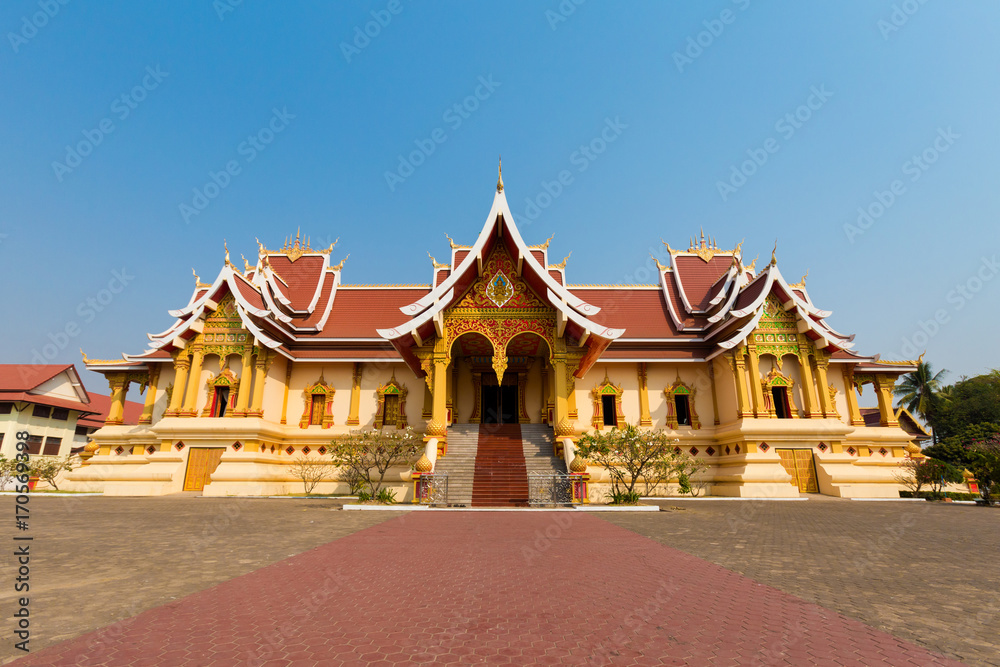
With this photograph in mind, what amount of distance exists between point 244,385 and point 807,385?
2102 cm

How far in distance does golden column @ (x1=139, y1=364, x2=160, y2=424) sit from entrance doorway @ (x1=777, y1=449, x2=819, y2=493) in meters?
24.4

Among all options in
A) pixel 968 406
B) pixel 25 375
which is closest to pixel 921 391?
pixel 968 406

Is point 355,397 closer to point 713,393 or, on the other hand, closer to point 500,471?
point 500,471

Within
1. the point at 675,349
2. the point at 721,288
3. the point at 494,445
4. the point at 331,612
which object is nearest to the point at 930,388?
the point at 721,288

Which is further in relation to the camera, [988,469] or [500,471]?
[500,471]

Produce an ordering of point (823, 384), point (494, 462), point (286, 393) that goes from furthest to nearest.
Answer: point (286, 393), point (823, 384), point (494, 462)

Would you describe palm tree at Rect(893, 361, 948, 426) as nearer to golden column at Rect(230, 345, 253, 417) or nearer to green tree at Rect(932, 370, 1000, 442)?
green tree at Rect(932, 370, 1000, 442)

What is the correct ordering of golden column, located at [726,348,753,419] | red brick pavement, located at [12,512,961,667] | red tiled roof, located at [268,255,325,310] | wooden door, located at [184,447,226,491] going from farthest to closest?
red tiled roof, located at [268,255,325,310], golden column, located at [726,348,753,419], wooden door, located at [184,447,226,491], red brick pavement, located at [12,512,961,667]

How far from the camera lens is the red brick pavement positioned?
281 centimetres

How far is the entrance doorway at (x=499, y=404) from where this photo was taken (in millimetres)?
20781

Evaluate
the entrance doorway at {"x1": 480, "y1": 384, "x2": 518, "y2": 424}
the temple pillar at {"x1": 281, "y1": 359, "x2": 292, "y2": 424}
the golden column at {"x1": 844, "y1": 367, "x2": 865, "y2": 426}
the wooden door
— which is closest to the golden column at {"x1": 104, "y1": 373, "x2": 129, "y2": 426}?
the wooden door

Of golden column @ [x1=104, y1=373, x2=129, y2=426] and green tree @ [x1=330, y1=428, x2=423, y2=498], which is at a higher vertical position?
golden column @ [x1=104, y1=373, x2=129, y2=426]

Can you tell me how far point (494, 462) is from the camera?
50.7 ft

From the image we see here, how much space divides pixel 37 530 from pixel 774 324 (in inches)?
841
